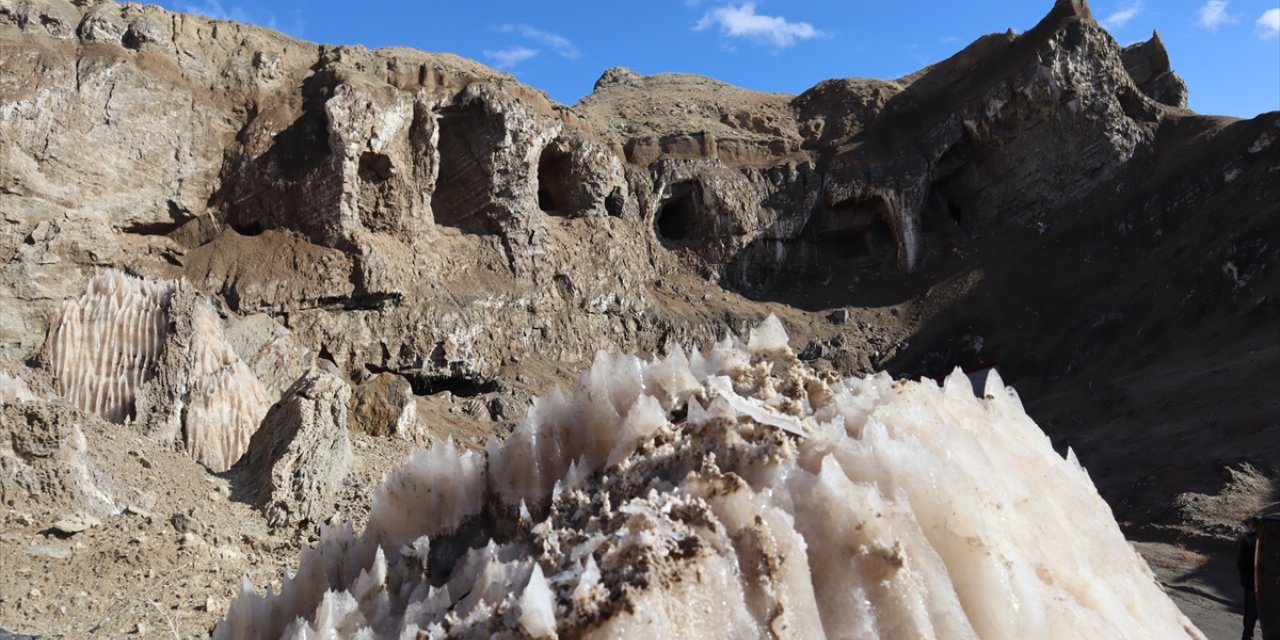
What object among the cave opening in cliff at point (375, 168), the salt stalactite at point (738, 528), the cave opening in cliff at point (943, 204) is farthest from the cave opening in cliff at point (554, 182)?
the salt stalactite at point (738, 528)

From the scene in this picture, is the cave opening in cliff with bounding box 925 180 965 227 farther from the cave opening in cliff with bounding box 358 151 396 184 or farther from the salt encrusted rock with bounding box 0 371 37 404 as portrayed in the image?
the salt encrusted rock with bounding box 0 371 37 404

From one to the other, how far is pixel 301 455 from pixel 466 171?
16893 millimetres

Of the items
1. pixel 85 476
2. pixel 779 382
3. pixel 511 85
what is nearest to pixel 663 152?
pixel 511 85

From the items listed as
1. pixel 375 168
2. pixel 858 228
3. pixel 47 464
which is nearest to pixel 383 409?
pixel 47 464

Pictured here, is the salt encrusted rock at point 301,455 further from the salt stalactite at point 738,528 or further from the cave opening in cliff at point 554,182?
the cave opening in cliff at point 554,182

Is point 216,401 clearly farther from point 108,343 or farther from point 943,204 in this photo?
point 943,204

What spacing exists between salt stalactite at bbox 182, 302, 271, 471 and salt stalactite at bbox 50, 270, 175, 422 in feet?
1.39

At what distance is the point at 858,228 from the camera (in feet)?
96.4

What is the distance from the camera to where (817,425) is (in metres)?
1.74

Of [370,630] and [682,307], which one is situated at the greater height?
[682,307]

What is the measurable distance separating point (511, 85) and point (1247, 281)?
18749 millimetres

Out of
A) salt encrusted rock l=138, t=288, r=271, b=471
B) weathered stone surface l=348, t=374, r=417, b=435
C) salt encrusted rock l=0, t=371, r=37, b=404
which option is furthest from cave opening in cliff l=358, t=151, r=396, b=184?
salt encrusted rock l=0, t=371, r=37, b=404

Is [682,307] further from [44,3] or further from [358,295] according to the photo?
[44,3]

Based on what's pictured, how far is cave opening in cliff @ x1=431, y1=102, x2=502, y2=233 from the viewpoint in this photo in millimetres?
22203
